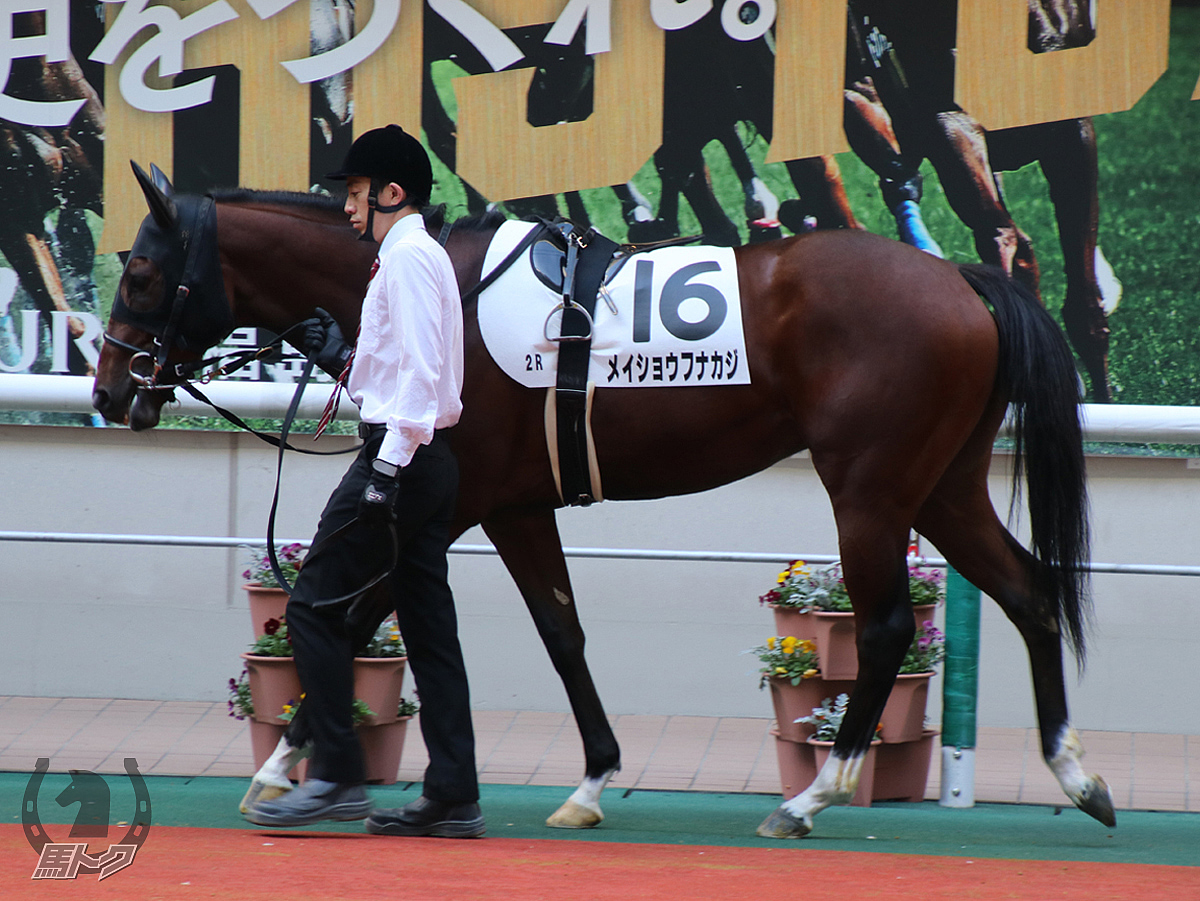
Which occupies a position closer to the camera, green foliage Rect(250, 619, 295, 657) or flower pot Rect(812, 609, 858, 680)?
flower pot Rect(812, 609, 858, 680)

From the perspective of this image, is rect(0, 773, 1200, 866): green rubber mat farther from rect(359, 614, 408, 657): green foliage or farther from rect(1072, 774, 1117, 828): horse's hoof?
rect(359, 614, 408, 657): green foliage

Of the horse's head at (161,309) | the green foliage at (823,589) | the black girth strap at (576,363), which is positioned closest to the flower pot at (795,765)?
the green foliage at (823,589)

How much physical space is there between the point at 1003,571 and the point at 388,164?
2122 mm

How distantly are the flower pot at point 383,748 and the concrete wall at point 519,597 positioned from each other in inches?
54.9

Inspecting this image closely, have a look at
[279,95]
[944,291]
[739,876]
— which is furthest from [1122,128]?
[739,876]

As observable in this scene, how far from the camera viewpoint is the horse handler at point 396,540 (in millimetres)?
3543

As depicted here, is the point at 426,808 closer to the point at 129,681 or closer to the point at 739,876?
the point at 739,876

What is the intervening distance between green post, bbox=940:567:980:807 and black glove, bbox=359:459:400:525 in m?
1.84

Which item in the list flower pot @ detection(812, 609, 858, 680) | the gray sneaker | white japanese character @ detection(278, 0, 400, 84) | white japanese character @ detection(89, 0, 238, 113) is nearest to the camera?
the gray sneaker

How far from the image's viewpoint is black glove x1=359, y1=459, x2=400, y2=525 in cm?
345

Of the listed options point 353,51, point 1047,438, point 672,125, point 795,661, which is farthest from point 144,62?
point 1047,438

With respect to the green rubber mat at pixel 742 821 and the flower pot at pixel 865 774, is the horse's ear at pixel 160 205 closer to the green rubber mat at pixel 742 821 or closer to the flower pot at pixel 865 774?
the green rubber mat at pixel 742 821

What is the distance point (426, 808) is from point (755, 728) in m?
2.24

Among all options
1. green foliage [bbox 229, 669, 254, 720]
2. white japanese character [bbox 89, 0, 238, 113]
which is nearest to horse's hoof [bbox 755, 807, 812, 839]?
green foliage [bbox 229, 669, 254, 720]
